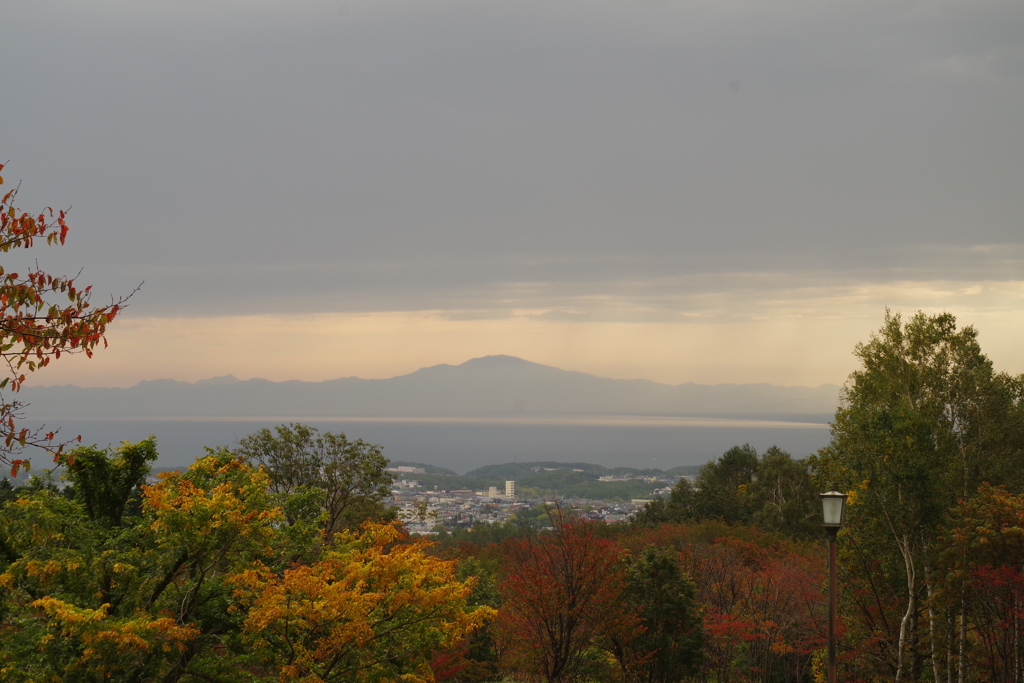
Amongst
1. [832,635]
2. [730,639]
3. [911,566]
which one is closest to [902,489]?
[911,566]

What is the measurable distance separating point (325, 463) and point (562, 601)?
36.0ft

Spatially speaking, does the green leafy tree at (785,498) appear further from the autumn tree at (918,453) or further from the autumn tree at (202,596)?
the autumn tree at (202,596)

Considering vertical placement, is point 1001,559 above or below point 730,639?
above

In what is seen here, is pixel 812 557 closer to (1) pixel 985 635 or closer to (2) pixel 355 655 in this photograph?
(1) pixel 985 635

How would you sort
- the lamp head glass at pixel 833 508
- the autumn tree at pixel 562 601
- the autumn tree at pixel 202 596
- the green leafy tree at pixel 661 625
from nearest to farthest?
the lamp head glass at pixel 833 508 → the autumn tree at pixel 202 596 → the autumn tree at pixel 562 601 → the green leafy tree at pixel 661 625

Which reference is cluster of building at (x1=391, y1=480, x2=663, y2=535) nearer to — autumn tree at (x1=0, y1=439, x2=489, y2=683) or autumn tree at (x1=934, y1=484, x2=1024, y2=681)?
autumn tree at (x1=934, y1=484, x2=1024, y2=681)

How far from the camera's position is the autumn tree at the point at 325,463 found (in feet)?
81.0

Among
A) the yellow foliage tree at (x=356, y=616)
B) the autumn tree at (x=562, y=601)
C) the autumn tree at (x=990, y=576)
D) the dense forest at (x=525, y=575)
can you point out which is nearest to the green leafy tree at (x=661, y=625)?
the dense forest at (x=525, y=575)

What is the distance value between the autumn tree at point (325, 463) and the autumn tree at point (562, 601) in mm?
7645

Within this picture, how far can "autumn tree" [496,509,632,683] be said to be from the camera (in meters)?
17.7

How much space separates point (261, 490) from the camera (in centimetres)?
1163

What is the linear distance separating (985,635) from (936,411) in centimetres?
739

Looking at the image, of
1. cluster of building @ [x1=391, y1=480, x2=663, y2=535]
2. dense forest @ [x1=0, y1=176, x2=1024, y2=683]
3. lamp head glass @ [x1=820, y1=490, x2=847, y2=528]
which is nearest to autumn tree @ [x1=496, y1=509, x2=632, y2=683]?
dense forest @ [x1=0, y1=176, x2=1024, y2=683]

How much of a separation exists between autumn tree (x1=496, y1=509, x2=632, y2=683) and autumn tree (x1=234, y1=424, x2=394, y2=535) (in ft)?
25.1
